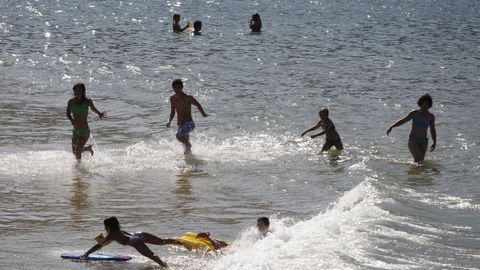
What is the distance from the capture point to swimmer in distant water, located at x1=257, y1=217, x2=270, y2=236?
10086 mm

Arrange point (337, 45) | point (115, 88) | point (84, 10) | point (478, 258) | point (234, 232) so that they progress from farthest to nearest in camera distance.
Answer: point (84, 10), point (337, 45), point (115, 88), point (234, 232), point (478, 258)

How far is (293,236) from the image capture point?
1025 cm

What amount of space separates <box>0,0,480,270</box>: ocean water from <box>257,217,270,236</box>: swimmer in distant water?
0.18 meters

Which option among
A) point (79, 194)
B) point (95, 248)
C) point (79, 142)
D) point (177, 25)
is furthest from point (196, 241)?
point (177, 25)

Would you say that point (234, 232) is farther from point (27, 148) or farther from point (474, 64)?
point (474, 64)

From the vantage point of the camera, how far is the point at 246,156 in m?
15.3

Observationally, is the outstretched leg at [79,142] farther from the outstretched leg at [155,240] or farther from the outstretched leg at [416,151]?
the outstretched leg at [416,151]

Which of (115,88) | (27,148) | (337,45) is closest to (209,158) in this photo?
(27,148)

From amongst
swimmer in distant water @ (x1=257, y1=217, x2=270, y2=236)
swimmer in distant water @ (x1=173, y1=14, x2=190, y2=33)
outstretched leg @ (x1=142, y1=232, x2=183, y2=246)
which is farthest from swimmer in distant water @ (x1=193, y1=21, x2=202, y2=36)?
outstretched leg @ (x1=142, y1=232, x2=183, y2=246)

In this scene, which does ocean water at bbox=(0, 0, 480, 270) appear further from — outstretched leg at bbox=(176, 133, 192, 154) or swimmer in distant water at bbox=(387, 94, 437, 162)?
swimmer in distant water at bbox=(387, 94, 437, 162)

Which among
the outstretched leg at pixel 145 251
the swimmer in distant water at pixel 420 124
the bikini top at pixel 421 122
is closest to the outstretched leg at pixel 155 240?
the outstretched leg at pixel 145 251

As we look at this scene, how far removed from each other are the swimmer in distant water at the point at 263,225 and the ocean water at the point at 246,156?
179 millimetres

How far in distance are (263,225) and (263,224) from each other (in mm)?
14

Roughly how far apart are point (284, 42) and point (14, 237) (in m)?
25.2
